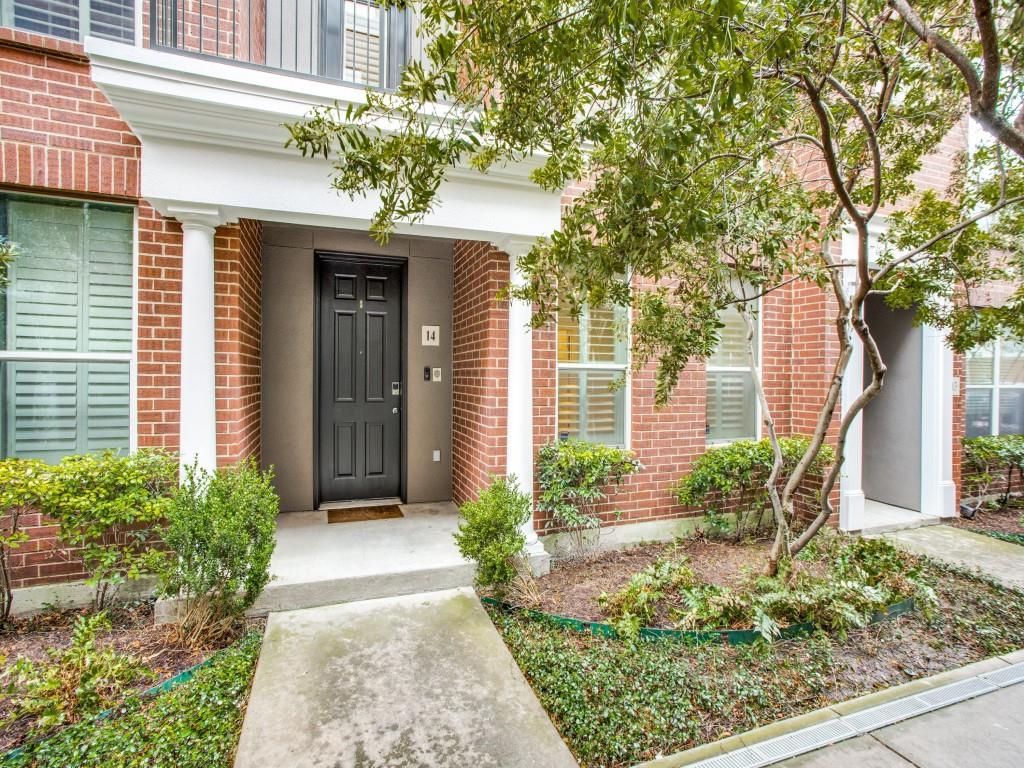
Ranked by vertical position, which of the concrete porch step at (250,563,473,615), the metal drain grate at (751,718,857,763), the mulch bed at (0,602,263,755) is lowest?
the metal drain grate at (751,718,857,763)

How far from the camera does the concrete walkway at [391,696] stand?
227cm

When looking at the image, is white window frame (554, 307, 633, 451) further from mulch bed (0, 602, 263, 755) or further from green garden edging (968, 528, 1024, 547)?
green garden edging (968, 528, 1024, 547)

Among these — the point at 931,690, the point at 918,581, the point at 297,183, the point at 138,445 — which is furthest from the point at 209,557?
the point at 918,581

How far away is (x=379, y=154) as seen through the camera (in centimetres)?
207

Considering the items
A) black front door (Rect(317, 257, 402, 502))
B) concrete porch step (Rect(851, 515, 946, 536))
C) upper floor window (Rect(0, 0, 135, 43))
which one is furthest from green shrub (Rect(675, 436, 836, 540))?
upper floor window (Rect(0, 0, 135, 43))

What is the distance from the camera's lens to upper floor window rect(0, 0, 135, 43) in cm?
334

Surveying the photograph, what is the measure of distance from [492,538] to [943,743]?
2.54 m

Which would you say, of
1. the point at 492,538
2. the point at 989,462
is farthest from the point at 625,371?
the point at 989,462

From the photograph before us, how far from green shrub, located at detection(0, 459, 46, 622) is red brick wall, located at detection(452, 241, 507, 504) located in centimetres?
297

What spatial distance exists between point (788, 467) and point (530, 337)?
3029 mm

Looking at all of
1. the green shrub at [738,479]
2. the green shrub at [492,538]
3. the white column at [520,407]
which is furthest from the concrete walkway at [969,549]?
the green shrub at [492,538]

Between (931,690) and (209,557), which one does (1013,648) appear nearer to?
(931,690)

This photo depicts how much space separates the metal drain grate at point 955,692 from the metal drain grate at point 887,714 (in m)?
0.07

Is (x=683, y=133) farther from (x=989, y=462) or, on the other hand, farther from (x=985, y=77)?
(x=989, y=462)
